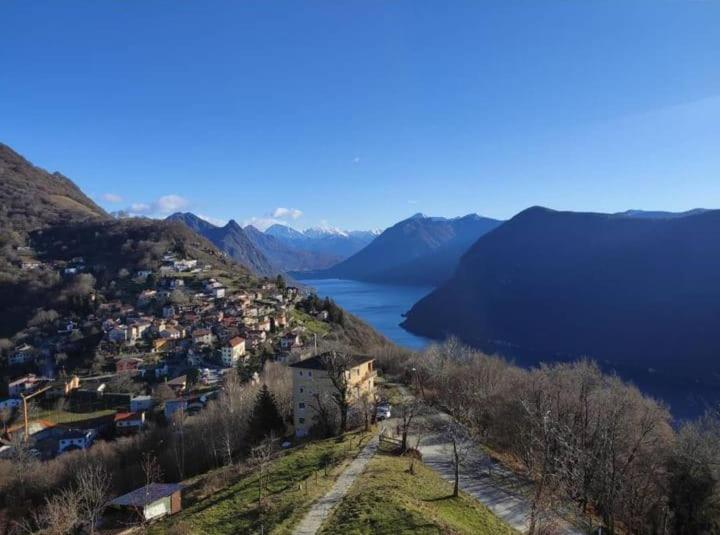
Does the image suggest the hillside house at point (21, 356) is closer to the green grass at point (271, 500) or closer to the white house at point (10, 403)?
the white house at point (10, 403)

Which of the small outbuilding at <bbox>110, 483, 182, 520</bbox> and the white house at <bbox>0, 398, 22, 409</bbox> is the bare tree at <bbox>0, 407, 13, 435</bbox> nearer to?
the white house at <bbox>0, 398, 22, 409</bbox>

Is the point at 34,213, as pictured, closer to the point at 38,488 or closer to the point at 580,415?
the point at 38,488

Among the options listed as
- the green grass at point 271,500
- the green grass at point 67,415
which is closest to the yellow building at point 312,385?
the green grass at point 271,500

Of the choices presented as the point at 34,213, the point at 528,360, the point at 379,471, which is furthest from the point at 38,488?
the point at 34,213

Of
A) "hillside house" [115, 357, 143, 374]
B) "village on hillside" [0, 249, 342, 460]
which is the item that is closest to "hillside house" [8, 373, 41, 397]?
"village on hillside" [0, 249, 342, 460]

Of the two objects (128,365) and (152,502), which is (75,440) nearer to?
(128,365)

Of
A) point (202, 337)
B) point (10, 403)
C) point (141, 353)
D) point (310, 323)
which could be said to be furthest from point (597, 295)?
point (10, 403)

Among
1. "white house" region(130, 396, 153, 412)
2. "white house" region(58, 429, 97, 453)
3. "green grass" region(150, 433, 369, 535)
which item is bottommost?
"white house" region(58, 429, 97, 453)
